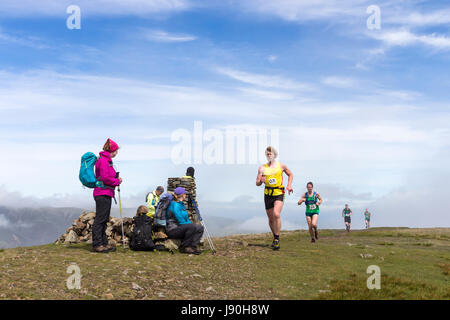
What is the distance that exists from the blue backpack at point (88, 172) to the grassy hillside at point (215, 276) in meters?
2.37

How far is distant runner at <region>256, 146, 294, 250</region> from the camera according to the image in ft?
47.4

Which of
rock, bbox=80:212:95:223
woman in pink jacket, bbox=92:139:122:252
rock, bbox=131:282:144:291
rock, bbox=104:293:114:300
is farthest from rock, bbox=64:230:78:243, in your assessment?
rock, bbox=104:293:114:300

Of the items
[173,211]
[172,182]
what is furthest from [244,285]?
[172,182]

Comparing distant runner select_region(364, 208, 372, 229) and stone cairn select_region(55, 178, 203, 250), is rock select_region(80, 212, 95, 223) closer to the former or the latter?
stone cairn select_region(55, 178, 203, 250)

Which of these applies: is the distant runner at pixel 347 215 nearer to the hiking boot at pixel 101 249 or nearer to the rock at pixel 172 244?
the rock at pixel 172 244

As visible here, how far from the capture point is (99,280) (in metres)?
9.32

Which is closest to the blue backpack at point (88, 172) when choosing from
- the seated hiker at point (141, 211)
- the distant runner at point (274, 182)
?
the seated hiker at point (141, 211)

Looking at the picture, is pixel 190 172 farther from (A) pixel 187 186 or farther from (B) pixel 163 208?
(B) pixel 163 208

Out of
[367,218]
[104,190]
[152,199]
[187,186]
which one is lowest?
[367,218]

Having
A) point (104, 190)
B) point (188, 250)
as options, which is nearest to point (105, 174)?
point (104, 190)

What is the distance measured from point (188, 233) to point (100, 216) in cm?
324

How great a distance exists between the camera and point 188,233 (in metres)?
13.8

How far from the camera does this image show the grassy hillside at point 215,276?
8827mm
